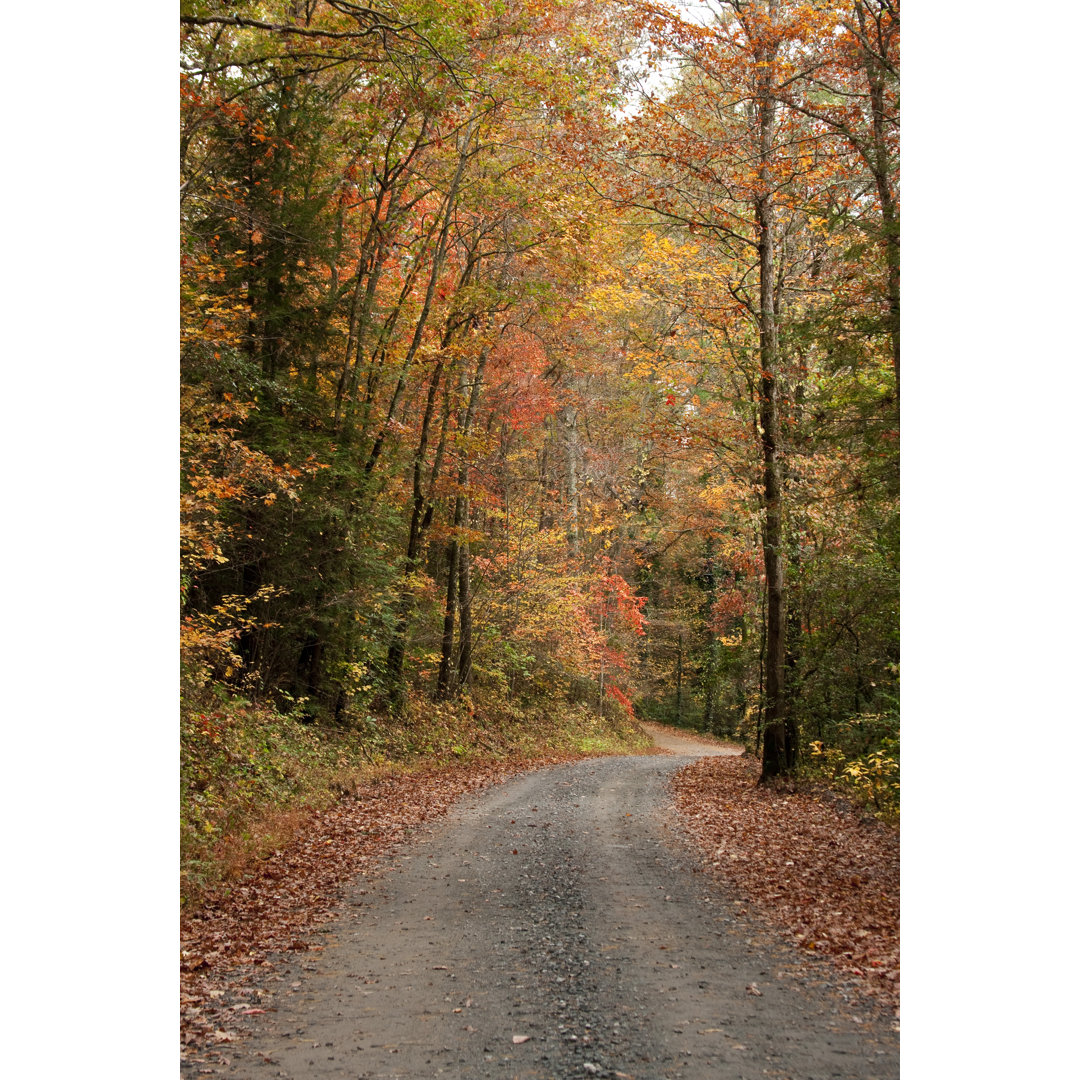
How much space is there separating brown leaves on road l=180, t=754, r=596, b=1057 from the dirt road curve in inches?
7.9

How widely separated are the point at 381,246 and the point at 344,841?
30.9 ft

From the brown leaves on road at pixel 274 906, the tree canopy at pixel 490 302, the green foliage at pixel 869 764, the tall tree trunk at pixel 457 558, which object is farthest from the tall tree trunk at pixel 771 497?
the tall tree trunk at pixel 457 558

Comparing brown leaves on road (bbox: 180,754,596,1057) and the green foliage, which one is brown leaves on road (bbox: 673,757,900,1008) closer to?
the green foliage

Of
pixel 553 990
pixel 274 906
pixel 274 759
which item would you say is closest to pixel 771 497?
pixel 274 759

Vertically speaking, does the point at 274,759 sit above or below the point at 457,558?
below

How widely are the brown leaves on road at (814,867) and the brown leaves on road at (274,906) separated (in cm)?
321

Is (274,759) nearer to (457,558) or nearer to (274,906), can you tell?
(274,906)

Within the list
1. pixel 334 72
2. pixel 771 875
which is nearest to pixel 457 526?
pixel 334 72

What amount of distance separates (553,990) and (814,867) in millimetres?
3450

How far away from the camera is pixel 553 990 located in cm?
419

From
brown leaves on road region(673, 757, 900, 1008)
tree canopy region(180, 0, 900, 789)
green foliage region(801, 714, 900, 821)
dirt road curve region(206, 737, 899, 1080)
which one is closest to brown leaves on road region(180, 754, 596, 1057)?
dirt road curve region(206, 737, 899, 1080)
